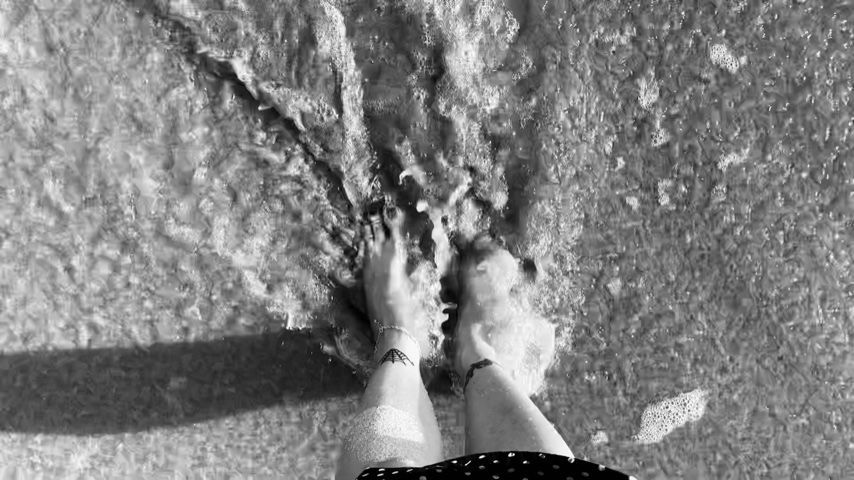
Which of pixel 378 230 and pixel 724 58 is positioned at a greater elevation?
pixel 724 58

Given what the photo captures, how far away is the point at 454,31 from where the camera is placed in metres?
1.40

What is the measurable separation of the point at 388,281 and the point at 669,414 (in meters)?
0.66

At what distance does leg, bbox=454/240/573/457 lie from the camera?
1.15 meters

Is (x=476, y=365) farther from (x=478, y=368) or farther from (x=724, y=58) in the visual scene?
(x=724, y=58)

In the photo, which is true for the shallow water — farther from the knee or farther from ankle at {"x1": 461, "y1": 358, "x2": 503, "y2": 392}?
the knee

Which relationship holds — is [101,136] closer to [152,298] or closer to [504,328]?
[152,298]

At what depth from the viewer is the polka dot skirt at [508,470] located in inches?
36.7

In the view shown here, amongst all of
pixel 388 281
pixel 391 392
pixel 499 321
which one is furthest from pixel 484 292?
pixel 391 392

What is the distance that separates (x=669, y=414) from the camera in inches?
57.6

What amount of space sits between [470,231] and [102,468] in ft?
2.92

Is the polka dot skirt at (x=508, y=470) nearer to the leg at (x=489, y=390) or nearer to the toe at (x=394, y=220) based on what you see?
the leg at (x=489, y=390)

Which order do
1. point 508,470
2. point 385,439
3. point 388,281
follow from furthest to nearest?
1. point 388,281
2. point 385,439
3. point 508,470

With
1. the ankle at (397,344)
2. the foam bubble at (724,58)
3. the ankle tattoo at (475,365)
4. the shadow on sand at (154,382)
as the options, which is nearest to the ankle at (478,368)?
the ankle tattoo at (475,365)

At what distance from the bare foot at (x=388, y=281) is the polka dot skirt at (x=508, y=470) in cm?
43
